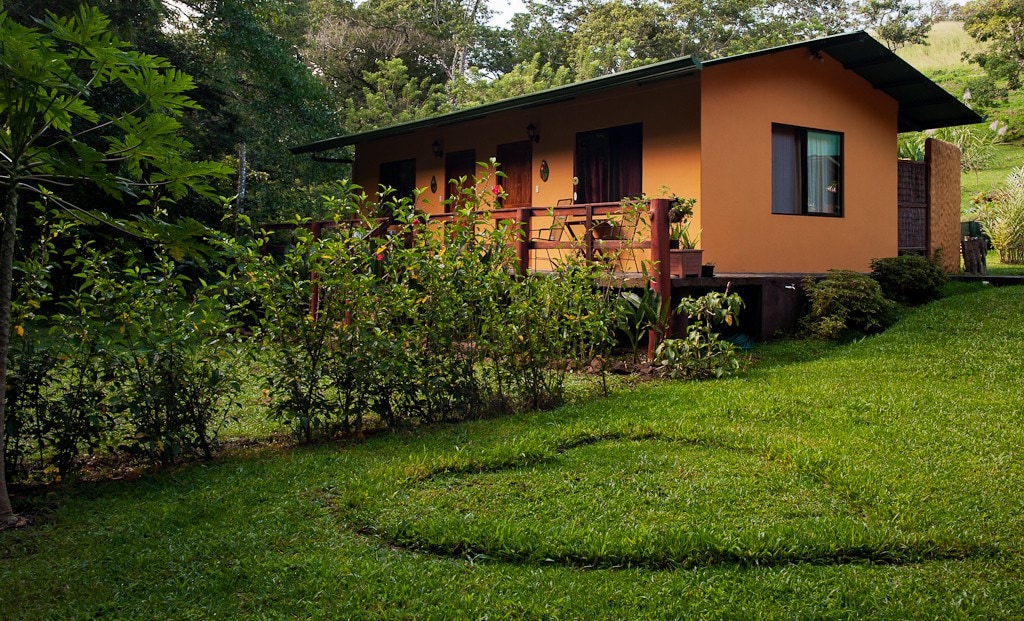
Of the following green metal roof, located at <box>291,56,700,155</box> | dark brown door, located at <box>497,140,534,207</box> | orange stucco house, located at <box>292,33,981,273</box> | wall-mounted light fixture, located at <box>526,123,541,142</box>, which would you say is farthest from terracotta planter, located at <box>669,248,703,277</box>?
wall-mounted light fixture, located at <box>526,123,541,142</box>

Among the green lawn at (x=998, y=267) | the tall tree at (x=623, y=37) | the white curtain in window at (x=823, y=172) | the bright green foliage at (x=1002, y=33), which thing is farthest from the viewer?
the tall tree at (x=623, y=37)

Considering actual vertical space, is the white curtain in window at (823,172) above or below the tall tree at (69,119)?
above

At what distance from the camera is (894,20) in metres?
38.0

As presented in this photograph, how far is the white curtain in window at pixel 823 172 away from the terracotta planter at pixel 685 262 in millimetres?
3398

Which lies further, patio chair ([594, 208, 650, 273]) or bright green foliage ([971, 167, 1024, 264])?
bright green foliage ([971, 167, 1024, 264])

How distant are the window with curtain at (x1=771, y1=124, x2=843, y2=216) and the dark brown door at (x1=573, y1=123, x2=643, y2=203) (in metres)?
1.82

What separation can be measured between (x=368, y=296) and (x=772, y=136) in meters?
7.26

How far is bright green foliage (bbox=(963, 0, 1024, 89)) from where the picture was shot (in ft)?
92.7

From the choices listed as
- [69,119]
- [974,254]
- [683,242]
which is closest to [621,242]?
[683,242]

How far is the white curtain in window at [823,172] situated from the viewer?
460 inches

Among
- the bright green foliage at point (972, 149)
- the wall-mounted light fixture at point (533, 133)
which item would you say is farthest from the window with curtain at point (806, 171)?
the bright green foliage at point (972, 149)

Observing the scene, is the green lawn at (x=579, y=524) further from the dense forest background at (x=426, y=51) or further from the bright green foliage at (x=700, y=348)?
the dense forest background at (x=426, y=51)

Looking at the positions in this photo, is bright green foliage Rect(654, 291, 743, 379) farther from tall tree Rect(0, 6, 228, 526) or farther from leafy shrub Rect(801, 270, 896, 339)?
tall tree Rect(0, 6, 228, 526)

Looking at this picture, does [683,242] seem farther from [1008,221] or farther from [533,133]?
[1008,221]
